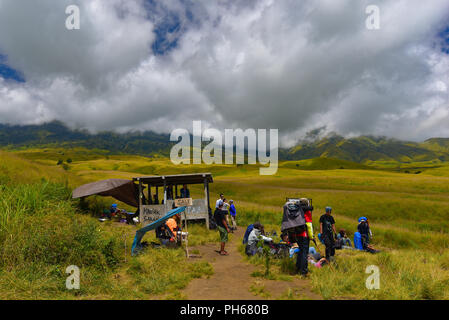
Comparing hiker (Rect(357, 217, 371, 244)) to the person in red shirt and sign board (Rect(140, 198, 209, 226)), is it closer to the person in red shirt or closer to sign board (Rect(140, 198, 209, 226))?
the person in red shirt

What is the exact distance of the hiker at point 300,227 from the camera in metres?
8.16

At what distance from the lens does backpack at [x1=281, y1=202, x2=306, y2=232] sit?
8070 mm

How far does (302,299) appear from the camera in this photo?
6371 millimetres

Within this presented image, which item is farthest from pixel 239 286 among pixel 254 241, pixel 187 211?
pixel 187 211

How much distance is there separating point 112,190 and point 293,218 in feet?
52.5

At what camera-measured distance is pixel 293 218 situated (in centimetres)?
826

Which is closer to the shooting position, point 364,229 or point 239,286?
point 239,286

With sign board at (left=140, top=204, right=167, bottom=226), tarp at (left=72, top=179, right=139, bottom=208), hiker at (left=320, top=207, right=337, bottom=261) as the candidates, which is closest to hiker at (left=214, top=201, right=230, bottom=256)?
hiker at (left=320, top=207, right=337, bottom=261)

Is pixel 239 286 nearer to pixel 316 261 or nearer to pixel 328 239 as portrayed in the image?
pixel 316 261

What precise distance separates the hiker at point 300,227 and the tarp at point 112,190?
15.3m

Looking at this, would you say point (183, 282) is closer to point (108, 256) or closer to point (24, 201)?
point (108, 256)

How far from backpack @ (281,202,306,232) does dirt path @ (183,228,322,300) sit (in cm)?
172
